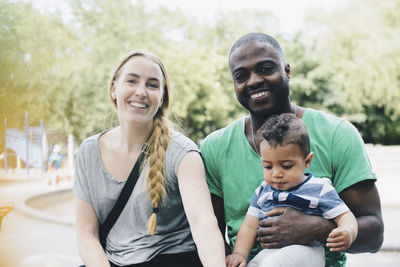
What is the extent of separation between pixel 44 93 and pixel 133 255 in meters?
15.5

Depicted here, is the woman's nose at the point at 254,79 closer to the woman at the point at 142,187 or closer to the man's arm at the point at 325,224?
the woman at the point at 142,187

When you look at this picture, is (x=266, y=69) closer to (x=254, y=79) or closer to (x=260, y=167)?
(x=254, y=79)

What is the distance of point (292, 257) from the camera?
5.52 ft

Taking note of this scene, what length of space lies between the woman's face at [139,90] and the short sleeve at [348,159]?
89 centimetres

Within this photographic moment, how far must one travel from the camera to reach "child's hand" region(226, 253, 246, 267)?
1.85m

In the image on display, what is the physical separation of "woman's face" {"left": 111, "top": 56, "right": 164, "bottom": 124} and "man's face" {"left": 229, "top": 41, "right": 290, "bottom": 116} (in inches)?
15.8

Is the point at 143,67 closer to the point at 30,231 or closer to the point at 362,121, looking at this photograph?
the point at 30,231

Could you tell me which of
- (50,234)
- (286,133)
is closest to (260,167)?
(286,133)

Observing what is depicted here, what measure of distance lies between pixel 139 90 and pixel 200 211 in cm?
65

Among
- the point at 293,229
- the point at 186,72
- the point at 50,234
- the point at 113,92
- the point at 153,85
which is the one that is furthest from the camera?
the point at 186,72

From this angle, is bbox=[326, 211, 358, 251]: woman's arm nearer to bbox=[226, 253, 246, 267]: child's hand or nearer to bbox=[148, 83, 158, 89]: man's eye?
bbox=[226, 253, 246, 267]: child's hand

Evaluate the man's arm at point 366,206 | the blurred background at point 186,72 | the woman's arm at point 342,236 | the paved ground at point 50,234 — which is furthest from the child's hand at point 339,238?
the blurred background at point 186,72

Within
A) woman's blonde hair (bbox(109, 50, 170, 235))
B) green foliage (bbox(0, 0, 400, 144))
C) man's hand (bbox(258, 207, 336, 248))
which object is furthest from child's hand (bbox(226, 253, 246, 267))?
green foliage (bbox(0, 0, 400, 144))

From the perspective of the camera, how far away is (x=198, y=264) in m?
2.07
